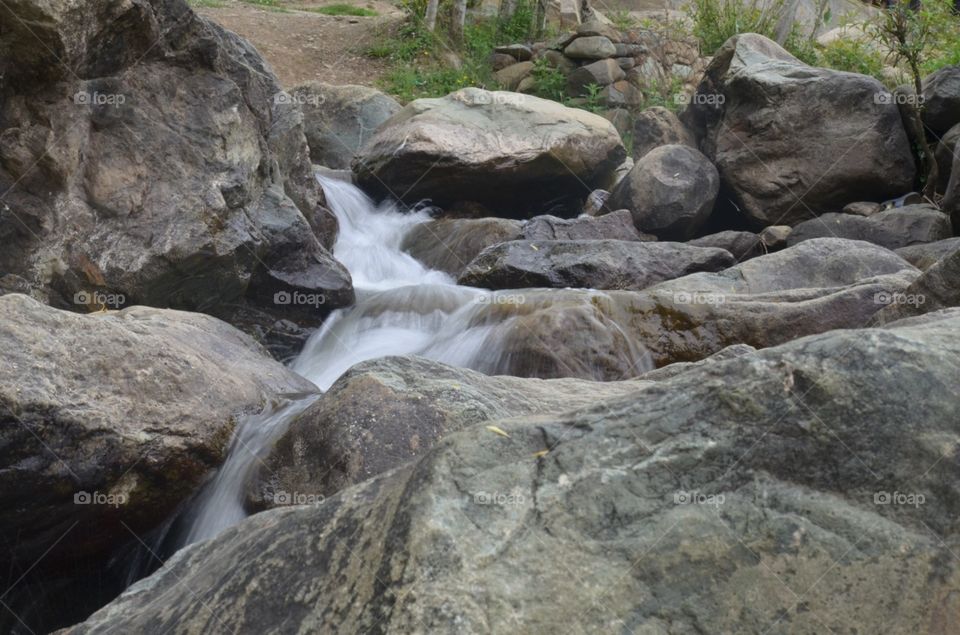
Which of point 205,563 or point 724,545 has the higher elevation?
point 724,545

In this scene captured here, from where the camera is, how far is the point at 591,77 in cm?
1595

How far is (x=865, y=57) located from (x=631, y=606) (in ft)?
43.7

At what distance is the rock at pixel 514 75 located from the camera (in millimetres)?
16516

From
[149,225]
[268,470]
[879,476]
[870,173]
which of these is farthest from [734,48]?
[879,476]

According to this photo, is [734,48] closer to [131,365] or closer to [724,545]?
[131,365]

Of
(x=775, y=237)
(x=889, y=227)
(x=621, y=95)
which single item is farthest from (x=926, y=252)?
(x=621, y=95)

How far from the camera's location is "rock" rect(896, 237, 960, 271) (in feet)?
25.6

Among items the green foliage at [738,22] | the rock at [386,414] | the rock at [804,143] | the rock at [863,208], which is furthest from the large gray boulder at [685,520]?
the green foliage at [738,22]

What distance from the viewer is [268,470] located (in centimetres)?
439

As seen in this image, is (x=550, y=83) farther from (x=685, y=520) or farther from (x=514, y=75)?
(x=685, y=520)

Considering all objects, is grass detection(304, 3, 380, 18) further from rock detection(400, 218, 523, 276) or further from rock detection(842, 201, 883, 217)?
rock detection(842, 201, 883, 217)

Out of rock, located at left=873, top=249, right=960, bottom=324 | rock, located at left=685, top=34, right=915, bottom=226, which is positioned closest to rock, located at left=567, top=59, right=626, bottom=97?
rock, located at left=685, top=34, right=915, bottom=226

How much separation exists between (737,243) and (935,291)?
16.8 feet

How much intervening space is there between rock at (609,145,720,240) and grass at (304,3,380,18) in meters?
11.2
